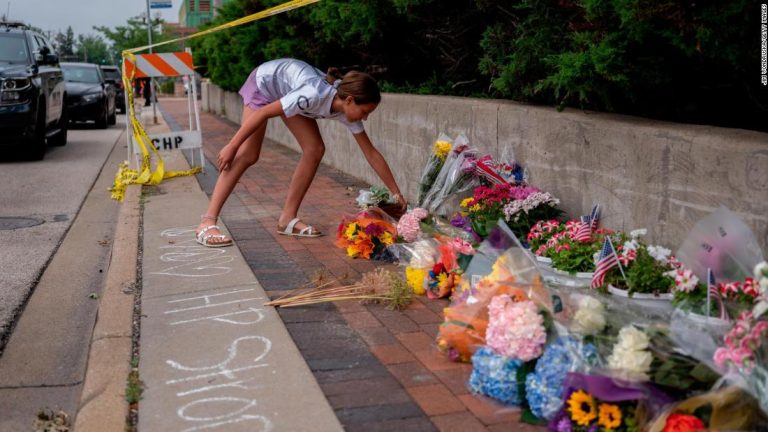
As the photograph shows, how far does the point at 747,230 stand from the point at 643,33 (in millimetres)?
1405

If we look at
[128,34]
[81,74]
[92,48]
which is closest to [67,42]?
[92,48]

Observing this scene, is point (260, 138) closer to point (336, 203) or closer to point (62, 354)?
point (336, 203)

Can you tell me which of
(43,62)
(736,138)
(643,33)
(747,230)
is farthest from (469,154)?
(43,62)

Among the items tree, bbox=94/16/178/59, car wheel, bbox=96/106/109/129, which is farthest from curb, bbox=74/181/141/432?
tree, bbox=94/16/178/59

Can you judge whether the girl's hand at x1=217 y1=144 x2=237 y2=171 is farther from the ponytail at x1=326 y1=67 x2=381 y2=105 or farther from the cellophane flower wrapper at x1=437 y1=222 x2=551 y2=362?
the cellophane flower wrapper at x1=437 y1=222 x2=551 y2=362

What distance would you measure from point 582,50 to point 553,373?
250 cm

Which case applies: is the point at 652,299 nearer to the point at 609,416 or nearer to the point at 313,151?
the point at 609,416


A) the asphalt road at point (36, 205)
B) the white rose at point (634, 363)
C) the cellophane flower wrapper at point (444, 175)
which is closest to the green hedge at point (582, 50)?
the cellophane flower wrapper at point (444, 175)

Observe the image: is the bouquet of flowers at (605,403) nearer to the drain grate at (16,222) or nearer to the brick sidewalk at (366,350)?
the brick sidewalk at (366,350)

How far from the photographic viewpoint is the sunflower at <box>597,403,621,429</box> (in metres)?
2.99

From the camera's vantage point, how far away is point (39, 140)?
1344cm

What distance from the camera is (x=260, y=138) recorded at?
21.4 feet

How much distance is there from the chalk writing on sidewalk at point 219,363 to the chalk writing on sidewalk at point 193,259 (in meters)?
0.56

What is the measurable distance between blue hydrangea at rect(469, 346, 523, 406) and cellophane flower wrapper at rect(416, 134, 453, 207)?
318 cm
